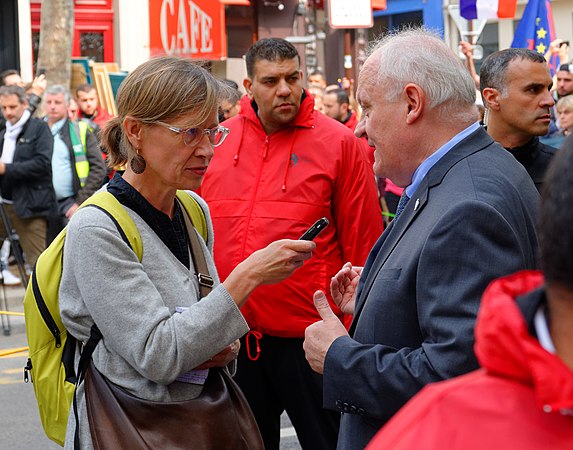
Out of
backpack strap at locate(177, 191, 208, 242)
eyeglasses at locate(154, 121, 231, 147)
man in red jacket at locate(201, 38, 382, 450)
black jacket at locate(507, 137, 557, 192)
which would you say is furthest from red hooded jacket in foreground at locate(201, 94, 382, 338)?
eyeglasses at locate(154, 121, 231, 147)

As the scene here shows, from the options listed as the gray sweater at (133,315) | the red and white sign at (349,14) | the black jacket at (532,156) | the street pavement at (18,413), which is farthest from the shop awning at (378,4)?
the gray sweater at (133,315)

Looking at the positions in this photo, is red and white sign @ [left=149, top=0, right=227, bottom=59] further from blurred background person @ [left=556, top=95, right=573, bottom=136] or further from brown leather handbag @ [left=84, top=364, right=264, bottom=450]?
brown leather handbag @ [left=84, top=364, right=264, bottom=450]

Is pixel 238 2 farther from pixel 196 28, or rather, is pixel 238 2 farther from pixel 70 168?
pixel 70 168

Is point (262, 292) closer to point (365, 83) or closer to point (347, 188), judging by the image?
point (347, 188)

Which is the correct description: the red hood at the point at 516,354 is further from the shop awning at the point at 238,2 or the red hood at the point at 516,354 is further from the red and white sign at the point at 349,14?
the shop awning at the point at 238,2

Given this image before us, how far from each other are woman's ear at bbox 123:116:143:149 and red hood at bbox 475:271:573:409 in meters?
1.82

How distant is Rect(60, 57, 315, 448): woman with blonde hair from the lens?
2818 millimetres

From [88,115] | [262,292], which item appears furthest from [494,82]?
[88,115]

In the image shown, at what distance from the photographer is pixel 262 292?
4383 millimetres

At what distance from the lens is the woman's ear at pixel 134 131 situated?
306 centimetres

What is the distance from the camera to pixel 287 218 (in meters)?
4.46

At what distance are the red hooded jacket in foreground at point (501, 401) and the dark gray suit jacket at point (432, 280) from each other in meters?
1.03

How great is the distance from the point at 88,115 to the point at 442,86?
10214 mm

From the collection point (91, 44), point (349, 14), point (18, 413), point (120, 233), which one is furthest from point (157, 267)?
point (91, 44)
